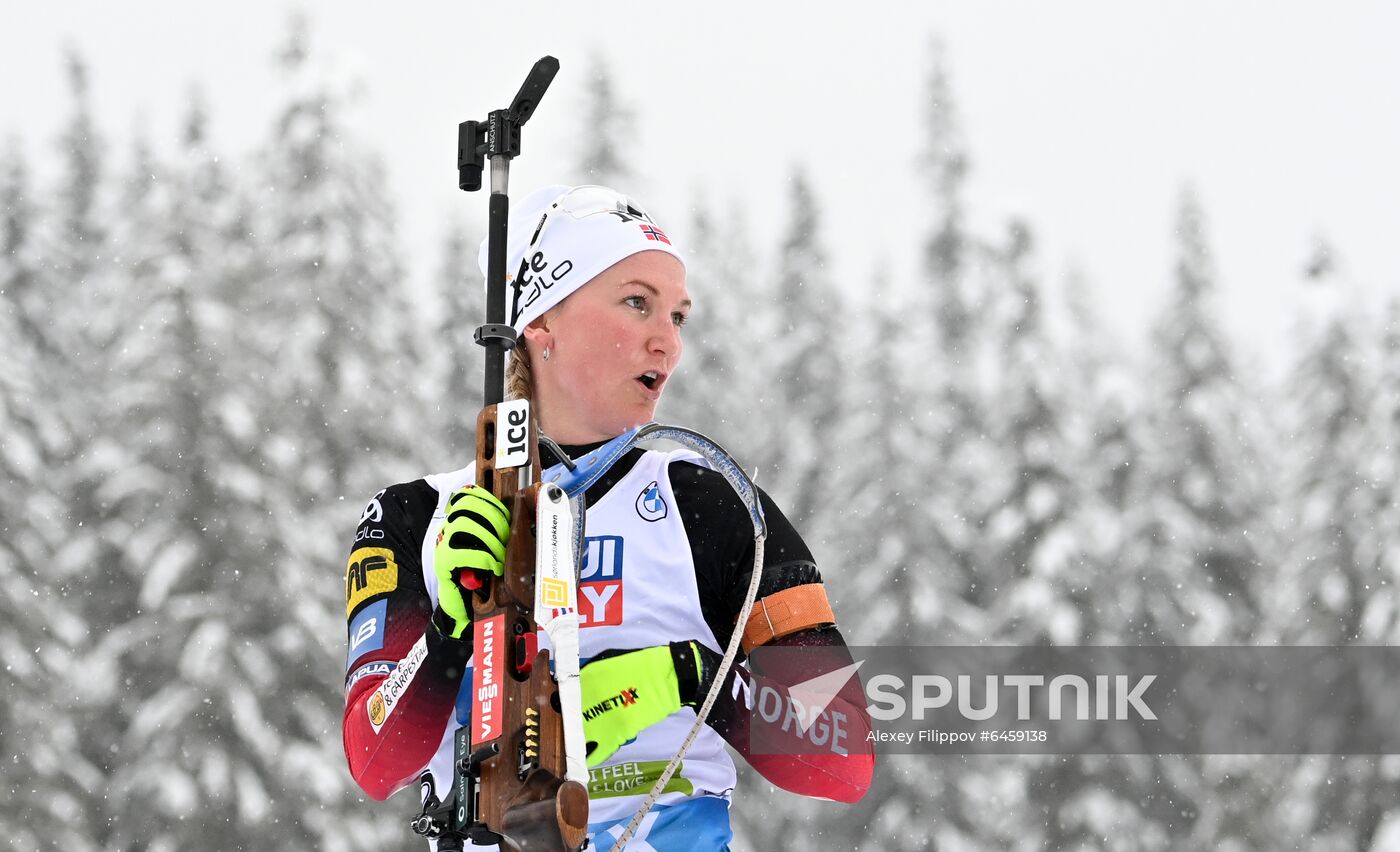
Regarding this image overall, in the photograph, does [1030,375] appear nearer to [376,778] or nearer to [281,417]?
[281,417]

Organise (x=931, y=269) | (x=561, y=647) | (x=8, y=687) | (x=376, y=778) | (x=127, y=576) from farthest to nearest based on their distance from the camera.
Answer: (x=931, y=269) < (x=127, y=576) < (x=8, y=687) < (x=376, y=778) < (x=561, y=647)

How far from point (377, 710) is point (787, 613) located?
0.96 m

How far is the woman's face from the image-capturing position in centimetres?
415

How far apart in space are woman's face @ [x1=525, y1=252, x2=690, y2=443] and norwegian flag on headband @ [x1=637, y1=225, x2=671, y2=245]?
0.09 metres

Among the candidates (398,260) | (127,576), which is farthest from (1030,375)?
(127,576)

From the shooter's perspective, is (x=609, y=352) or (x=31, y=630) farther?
(x=31, y=630)

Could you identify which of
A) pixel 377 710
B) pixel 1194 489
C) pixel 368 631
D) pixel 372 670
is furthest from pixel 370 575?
pixel 1194 489

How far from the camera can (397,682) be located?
11.9ft

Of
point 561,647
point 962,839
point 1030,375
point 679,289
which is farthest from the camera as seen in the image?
point 1030,375

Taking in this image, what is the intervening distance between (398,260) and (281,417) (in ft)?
15.4

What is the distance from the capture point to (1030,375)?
28.3 metres

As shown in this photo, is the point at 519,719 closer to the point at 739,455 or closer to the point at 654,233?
the point at 654,233

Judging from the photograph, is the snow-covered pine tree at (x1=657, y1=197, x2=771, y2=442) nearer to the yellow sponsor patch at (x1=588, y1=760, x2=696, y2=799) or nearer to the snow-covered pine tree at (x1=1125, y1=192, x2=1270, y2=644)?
the snow-covered pine tree at (x1=1125, y1=192, x2=1270, y2=644)

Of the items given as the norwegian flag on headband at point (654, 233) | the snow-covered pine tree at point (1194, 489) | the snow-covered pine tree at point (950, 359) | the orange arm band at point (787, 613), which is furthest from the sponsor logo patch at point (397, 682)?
the snow-covered pine tree at point (1194, 489)
